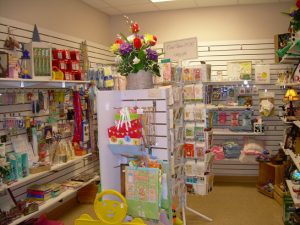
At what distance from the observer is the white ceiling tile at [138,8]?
593 cm

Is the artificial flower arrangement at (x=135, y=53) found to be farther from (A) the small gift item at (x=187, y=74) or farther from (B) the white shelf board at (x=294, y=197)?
(B) the white shelf board at (x=294, y=197)

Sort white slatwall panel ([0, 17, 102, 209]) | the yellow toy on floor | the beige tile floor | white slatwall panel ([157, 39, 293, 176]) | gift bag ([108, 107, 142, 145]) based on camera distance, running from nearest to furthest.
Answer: the yellow toy on floor < gift bag ([108, 107, 142, 145]) < white slatwall panel ([0, 17, 102, 209]) < the beige tile floor < white slatwall panel ([157, 39, 293, 176])

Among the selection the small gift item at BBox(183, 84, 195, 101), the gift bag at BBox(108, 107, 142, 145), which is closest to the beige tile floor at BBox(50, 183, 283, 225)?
the small gift item at BBox(183, 84, 195, 101)

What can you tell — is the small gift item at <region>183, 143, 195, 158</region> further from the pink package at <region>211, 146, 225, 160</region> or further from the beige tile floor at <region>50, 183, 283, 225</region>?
the pink package at <region>211, 146, 225, 160</region>

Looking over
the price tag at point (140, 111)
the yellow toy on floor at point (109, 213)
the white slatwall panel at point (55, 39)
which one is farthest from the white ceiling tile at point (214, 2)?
the yellow toy on floor at point (109, 213)

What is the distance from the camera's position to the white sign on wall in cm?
417

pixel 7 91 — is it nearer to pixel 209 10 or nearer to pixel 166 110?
pixel 166 110

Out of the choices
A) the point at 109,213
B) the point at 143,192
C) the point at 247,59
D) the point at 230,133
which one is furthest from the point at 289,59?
the point at 109,213

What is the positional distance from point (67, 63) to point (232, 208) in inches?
Answer: 126

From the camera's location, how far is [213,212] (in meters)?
4.63

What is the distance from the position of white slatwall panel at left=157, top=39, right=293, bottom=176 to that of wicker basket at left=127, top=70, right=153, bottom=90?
3196 millimetres

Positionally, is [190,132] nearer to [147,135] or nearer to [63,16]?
[147,135]

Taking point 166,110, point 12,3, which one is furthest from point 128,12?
point 166,110

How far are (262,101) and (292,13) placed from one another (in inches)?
94.0
